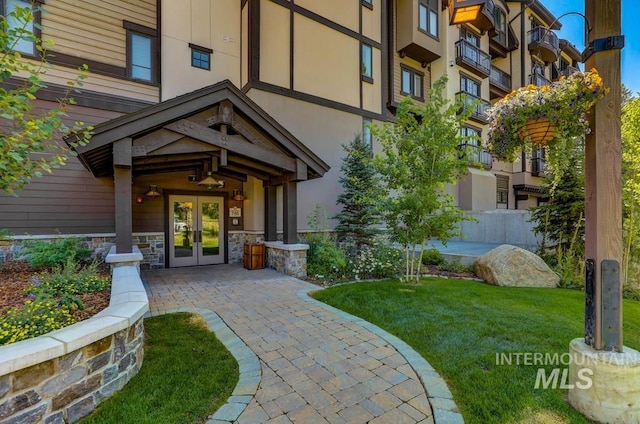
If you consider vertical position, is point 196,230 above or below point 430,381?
above

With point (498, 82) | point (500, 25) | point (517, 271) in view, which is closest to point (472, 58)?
point (498, 82)

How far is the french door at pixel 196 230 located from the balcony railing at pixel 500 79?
1812cm

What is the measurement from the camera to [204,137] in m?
6.05

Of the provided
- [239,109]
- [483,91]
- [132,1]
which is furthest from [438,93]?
[483,91]

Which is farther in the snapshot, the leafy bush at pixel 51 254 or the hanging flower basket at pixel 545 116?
the leafy bush at pixel 51 254

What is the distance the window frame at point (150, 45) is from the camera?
818 cm

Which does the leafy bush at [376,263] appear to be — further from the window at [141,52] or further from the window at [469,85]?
the window at [469,85]

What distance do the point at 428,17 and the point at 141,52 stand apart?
1243 cm

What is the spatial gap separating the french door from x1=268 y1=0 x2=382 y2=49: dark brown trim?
255 inches

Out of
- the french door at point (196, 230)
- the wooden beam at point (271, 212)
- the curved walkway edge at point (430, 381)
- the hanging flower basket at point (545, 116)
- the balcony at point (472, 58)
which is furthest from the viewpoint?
the balcony at point (472, 58)

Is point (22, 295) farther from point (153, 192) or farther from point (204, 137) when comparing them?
point (153, 192)

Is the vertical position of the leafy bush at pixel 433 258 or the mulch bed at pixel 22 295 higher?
the mulch bed at pixel 22 295

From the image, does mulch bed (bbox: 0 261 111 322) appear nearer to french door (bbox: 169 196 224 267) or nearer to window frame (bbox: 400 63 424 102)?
french door (bbox: 169 196 224 267)

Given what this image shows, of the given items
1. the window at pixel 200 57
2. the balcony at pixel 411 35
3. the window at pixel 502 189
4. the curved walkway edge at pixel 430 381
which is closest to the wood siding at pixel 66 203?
the window at pixel 200 57
